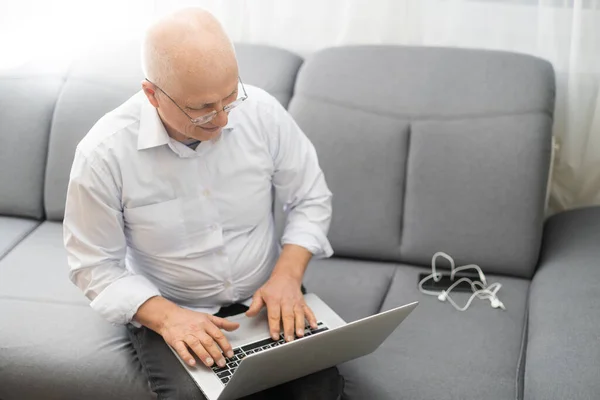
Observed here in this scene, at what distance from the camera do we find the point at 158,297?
Result: 1.80 meters

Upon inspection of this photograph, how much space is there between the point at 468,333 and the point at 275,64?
99 centimetres

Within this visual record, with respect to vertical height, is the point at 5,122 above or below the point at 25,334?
above

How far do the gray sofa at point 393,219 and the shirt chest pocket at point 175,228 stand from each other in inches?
10.1

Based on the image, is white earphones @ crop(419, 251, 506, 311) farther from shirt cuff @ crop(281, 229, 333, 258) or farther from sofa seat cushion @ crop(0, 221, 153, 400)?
sofa seat cushion @ crop(0, 221, 153, 400)

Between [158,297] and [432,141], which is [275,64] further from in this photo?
[158,297]

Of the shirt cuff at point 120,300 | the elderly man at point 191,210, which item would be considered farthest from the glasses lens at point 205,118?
the shirt cuff at point 120,300

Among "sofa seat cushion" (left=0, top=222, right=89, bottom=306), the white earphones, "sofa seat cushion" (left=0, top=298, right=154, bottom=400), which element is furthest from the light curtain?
"sofa seat cushion" (left=0, top=298, right=154, bottom=400)

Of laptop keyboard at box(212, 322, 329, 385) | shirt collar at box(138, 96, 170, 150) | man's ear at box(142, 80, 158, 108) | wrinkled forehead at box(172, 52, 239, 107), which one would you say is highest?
wrinkled forehead at box(172, 52, 239, 107)

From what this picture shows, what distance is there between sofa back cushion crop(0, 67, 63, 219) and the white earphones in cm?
116

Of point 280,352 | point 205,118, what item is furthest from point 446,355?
point 205,118

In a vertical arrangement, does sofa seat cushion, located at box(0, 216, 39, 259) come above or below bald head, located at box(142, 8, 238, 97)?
below

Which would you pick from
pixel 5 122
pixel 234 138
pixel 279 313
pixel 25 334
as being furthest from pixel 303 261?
pixel 5 122

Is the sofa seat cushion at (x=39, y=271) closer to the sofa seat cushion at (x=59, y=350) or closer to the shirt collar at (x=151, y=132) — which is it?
the sofa seat cushion at (x=59, y=350)

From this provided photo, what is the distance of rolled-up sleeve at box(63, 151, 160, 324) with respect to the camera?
5.74 feet
